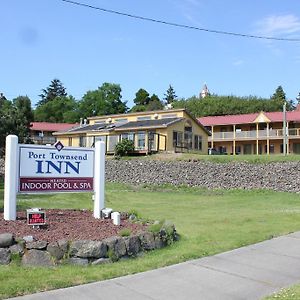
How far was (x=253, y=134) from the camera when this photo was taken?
185 feet

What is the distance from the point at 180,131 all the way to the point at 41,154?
37.3 meters

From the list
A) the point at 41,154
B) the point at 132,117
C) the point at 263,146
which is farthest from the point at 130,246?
the point at 263,146

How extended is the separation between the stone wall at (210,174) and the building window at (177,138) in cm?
941

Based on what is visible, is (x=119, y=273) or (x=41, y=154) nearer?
(x=119, y=273)

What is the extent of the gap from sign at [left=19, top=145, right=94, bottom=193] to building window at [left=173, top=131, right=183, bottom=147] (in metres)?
35.1

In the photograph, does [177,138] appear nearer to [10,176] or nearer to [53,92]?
[10,176]

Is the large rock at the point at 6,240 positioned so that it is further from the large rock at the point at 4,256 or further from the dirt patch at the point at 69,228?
the dirt patch at the point at 69,228

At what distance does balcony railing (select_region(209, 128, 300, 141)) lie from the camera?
54188 mm

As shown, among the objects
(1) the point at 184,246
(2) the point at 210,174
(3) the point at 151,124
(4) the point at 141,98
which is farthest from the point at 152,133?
(4) the point at 141,98

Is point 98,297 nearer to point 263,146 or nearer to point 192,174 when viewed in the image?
point 192,174

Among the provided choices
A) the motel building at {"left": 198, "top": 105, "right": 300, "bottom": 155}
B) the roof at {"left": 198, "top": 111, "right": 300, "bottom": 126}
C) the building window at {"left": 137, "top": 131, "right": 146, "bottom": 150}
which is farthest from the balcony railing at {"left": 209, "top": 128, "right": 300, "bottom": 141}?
the building window at {"left": 137, "top": 131, "right": 146, "bottom": 150}

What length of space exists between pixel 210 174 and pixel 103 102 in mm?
73890

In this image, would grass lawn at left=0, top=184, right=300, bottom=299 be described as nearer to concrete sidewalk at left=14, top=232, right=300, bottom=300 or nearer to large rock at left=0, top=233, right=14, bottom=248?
concrete sidewalk at left=14, top=232, right=300, bottom=300

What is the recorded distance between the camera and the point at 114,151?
1725 inches
